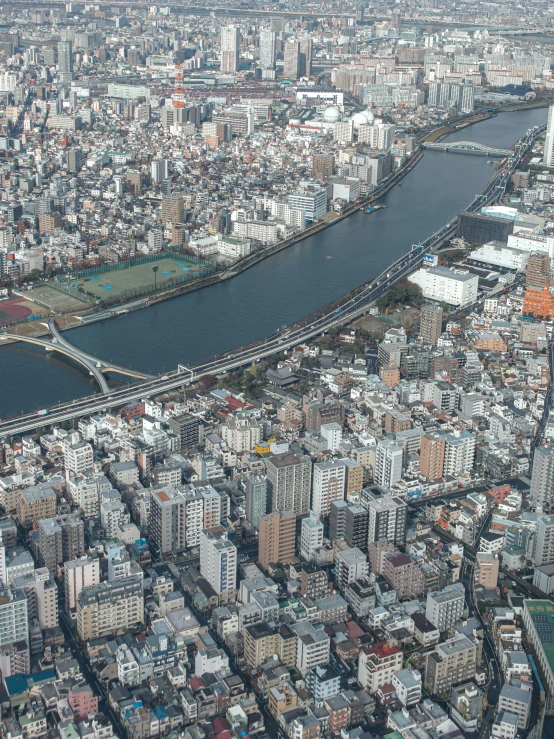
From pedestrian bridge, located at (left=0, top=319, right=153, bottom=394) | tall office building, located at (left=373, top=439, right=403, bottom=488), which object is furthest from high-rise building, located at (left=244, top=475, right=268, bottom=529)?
pedestrian bridge, located at (left=0, top=319, right=153, bottom=394)

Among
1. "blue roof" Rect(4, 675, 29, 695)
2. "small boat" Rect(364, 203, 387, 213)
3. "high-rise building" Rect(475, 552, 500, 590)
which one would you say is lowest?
"blue roof" Rect(4, 675, 29, 695)

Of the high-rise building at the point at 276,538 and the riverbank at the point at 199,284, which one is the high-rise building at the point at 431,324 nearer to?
the riverbank at the point at 199,284

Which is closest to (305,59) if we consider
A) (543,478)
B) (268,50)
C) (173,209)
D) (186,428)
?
(268,50)

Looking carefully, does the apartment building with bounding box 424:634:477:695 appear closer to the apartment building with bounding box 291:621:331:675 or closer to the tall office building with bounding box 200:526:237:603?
the apartment building with bounding box 291:621:331:675

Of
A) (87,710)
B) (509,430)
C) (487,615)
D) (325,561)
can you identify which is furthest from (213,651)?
(509,430)

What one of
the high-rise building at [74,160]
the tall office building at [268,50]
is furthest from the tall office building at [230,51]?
the high-rise building at [74,160]
